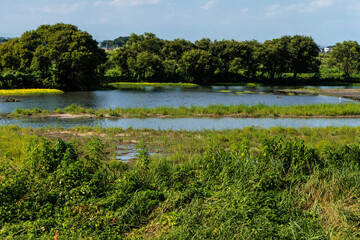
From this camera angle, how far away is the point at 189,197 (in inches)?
315

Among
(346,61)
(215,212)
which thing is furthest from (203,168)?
(346,61)

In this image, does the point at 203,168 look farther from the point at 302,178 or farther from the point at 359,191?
the point at 359,191

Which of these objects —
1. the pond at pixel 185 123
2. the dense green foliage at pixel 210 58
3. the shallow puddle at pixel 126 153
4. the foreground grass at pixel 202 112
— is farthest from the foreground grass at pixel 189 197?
the dense green foliage at pixel 210 58

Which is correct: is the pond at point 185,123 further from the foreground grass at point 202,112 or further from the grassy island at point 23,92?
the grassy island at point 23,92

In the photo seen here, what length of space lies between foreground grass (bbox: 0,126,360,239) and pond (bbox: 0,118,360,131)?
13224 mm

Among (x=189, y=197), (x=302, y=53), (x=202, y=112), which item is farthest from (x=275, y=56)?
(x=189, y=197)

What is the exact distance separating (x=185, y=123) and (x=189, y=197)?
18159 millimetres

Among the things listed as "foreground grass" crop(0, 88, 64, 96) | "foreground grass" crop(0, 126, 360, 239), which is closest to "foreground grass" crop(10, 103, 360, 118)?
"foreground grass" crop(0, 126, 360, 239)

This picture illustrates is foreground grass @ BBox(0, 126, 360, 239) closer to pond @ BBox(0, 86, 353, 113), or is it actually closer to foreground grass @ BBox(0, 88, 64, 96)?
pond @ BBox(0, 86, 353, 113)

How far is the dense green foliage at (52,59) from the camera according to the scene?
184 ft

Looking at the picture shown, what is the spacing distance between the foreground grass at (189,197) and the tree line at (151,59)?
164ft

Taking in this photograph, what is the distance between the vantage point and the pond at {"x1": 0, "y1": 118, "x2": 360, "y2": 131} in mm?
24594

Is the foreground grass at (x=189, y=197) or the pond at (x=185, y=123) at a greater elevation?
the foreground grass at (x=189, y=197)

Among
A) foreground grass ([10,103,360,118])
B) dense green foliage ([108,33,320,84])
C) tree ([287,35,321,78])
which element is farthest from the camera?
tree ([287,35,321,78])
